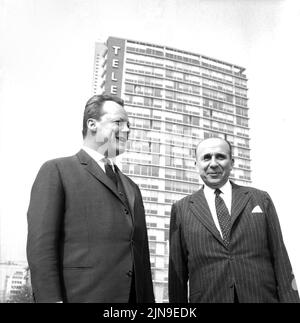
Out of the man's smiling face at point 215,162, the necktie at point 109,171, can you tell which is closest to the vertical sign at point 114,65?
the man's smiling face at point 215,162

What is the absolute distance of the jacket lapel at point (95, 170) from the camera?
6.36ft

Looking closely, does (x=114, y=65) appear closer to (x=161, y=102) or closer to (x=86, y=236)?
(x=86, y=236)

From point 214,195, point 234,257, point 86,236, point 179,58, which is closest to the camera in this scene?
point 86,236

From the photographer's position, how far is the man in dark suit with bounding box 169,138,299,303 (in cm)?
217

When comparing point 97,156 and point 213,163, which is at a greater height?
point 213,163

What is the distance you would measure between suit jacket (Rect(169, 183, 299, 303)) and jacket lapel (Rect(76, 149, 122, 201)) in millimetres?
694

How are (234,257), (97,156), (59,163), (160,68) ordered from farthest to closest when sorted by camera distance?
(160,68) < (234,257) < (97,156) < (59,163)

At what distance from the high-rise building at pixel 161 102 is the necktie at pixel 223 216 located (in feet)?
7.46

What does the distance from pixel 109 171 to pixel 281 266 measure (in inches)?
46.6

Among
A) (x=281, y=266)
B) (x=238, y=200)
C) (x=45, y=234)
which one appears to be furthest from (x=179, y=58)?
(x=45, y=234)

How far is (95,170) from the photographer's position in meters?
1.99

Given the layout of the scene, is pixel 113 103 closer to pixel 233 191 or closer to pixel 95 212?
pixel 95 212

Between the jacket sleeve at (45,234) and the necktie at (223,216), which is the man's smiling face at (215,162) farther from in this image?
the jacket sleeve at (45,234)
